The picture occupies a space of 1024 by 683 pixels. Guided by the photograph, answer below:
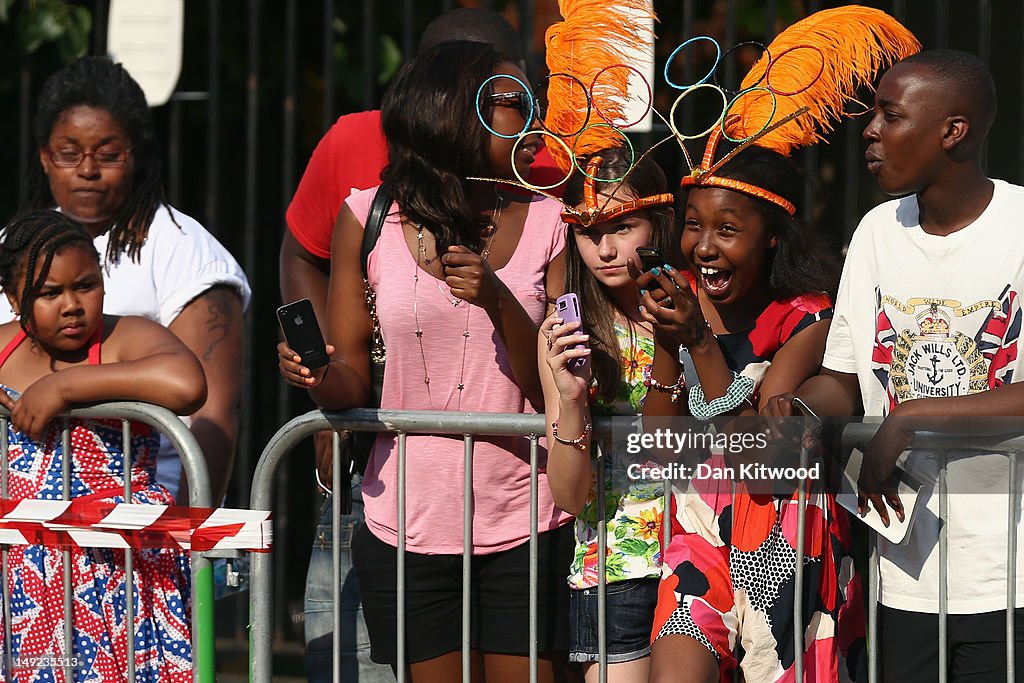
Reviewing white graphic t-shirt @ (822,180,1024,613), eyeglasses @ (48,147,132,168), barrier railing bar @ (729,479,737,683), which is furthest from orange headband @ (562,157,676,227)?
eyeglasses @ (48,147,132,168)

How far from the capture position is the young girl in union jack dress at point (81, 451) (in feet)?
11.2

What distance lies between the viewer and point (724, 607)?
3.05 metres

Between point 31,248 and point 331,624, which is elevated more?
point 31,248

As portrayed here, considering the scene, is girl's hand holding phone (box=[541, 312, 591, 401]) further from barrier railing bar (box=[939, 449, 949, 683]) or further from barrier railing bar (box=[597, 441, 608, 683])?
barrier railing bar (box=[939, 449, 949, 683])

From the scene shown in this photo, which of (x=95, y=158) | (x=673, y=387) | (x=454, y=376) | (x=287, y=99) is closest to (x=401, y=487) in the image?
(x=454, y=376)

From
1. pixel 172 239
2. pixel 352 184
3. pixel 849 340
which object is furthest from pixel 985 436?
pixel 172 239

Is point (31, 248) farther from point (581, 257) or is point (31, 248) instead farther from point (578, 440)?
point (578, 440)

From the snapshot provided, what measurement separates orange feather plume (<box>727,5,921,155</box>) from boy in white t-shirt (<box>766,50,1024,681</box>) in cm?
12

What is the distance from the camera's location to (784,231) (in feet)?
10.7

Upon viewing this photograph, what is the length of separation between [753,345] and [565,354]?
1.56 feet

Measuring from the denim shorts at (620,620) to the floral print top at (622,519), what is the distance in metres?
0.02

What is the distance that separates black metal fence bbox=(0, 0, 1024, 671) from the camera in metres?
5.11

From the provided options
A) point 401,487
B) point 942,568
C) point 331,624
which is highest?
point 401,487

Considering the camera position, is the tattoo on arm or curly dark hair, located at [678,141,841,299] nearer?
curly dark hair, located at [678,141,841,299]
